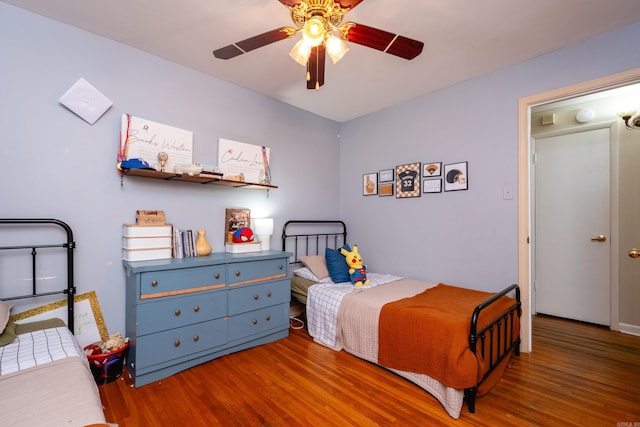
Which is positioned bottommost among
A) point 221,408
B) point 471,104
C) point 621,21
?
point 221,408

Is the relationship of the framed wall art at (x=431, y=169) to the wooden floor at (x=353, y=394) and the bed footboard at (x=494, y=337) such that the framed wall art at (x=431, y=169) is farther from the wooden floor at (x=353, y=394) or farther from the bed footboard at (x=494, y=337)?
the wooden floor at (x=353, y=394)

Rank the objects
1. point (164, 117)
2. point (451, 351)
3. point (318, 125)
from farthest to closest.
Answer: point (318, 125)
point (164, 117)
point (451, 351)

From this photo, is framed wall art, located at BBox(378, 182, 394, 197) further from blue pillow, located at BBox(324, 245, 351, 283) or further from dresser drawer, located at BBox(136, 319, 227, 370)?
dresser drawer, located at BBox(136, 319, 227, 370)

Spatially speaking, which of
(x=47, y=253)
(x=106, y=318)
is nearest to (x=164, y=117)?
(x=47, y=253)

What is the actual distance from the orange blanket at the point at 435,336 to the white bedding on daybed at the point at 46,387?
1.70 metres

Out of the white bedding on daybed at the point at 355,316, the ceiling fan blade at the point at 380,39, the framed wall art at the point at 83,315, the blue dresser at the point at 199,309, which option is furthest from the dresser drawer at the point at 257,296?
the ceiling fan blade at the point at 380,39

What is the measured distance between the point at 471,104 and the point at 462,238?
130 centimetres

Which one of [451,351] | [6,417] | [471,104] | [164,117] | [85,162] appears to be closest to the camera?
[6,417]

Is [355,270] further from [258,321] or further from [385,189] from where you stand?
[385,189]

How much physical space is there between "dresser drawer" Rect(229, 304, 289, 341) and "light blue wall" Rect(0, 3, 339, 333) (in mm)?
725

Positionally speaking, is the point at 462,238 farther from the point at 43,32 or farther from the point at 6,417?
the point at 43,32

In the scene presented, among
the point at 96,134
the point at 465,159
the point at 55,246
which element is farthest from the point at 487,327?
the point at 96,134

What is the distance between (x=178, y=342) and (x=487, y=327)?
212 centimetres

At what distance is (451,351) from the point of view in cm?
174
